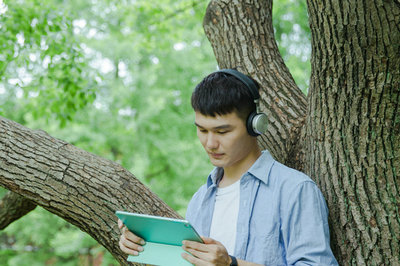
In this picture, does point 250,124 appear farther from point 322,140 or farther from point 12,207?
point 12,207

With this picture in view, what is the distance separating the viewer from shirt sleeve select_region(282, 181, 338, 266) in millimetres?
1794

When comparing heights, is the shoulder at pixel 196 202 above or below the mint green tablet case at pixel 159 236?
above

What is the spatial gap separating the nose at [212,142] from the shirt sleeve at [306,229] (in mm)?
398

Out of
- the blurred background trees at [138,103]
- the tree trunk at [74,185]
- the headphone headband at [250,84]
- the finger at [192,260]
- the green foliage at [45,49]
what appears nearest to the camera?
the finger at [192,260]

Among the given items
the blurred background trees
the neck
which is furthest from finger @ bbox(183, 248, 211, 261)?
the blurred background trees

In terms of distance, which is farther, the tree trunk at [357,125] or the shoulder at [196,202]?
the shoulder at [196,202]

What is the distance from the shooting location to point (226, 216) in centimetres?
217

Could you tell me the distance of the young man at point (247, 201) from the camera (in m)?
1.81

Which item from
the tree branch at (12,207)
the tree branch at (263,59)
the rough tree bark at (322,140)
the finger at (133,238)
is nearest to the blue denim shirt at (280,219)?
the rough tree bark at (322,140)

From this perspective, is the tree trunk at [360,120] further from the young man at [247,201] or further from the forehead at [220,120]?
the forehead at [220,120]

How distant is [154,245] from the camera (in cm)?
199

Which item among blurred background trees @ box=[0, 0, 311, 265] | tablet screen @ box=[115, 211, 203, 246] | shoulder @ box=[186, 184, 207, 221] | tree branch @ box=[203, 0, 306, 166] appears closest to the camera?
tablet screen @ box=[115, 211, 203, 246]

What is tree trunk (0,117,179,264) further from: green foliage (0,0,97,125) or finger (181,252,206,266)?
green foliage (0,0,97,125)

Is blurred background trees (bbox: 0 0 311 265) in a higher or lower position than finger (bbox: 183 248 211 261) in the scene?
higher
